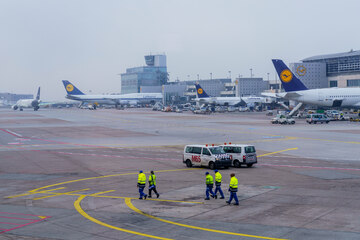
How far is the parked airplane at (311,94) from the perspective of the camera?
344ft

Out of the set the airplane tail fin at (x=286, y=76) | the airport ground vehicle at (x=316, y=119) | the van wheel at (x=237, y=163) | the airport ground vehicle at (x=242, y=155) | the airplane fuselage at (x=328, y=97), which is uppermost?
the airplane tail fin at (x=286, y=76)

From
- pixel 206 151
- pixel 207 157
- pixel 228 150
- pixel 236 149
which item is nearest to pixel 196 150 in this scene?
pixel 206 151

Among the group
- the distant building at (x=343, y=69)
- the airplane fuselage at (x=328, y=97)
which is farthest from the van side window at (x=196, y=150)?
the distant building at (x=343, y=69)

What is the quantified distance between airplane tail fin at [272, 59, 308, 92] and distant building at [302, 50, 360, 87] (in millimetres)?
54521

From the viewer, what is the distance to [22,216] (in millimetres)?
20875

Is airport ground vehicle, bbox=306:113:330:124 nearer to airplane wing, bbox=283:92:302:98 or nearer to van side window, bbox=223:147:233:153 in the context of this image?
airplane wing, bbox=283:92:302:98

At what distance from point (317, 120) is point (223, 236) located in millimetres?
77211

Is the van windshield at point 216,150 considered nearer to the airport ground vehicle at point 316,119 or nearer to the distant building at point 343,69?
the airport ground vehicle at point 316,119

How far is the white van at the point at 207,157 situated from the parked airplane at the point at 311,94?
239 ft

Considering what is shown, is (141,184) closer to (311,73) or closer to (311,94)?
(311,94)

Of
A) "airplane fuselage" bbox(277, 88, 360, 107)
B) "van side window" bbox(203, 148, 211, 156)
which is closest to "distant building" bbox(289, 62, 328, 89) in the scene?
"airplane fuselage" bbox(277, 88, 360, 107)

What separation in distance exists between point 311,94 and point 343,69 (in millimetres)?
62190

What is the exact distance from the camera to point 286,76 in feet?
345

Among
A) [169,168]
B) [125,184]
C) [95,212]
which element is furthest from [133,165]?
[95,212]
